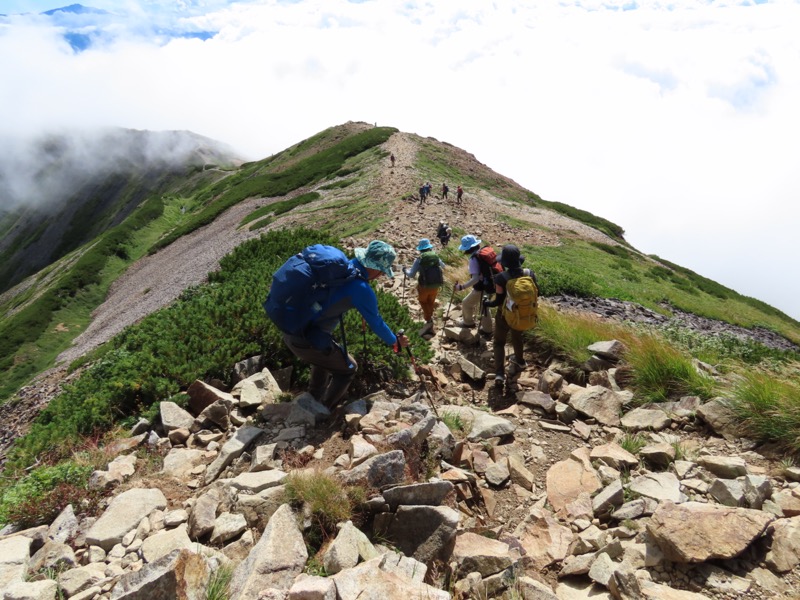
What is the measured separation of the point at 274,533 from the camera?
377cm

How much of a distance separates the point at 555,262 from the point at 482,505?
20354 millimetres

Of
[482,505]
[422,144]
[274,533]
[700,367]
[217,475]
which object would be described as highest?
[422,144]

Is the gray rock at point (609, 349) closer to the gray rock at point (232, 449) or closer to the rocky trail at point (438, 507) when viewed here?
the rocky trail at point (438, 507)

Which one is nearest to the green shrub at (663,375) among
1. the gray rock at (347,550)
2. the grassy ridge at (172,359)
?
the grassy ridge at (172,359)

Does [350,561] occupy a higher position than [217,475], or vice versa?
[350,561]

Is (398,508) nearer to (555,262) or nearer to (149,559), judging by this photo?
(149,559)

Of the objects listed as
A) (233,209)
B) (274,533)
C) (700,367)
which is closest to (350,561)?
(274,533)

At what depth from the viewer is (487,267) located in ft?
33.6

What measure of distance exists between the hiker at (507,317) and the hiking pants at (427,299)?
1.85 meters

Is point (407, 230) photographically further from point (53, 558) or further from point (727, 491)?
point (53, 558)

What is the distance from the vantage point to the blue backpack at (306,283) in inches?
233

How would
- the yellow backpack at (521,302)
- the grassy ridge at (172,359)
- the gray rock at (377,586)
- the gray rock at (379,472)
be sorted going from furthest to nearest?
the yellow backpack at (521,302) → the grassy ridge at (172,359) → the gray rock at (379,472) → the gray rock at (377,586)

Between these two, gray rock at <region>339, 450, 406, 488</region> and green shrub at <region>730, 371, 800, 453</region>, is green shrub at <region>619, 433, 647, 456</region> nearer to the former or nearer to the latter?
green shrub at <region>730, 371, 800, 453</region>

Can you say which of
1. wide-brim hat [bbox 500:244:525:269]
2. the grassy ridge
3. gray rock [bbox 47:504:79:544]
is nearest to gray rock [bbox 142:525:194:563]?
gray rock [bbox 47:504:79:544]
